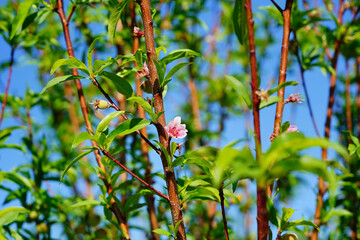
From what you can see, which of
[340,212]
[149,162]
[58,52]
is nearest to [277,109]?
[340,212]

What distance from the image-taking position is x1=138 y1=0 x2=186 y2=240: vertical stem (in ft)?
2.48

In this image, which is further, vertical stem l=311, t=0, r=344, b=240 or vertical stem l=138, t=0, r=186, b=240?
vertical stem l=311, t=0, r=344, b=240

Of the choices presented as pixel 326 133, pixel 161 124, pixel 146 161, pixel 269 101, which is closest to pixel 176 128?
pixel 161 124

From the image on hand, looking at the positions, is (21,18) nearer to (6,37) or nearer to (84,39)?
(6,37)

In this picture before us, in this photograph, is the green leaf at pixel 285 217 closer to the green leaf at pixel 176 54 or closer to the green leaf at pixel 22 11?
the green leaf at pixel 176 54

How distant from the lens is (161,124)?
0.77 metres

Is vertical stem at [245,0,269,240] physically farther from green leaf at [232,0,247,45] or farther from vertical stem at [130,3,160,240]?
vertical stem at [130,3,160,240]

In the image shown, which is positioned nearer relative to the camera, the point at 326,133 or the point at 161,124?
the point at 161,124

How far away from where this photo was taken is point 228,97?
2314mm

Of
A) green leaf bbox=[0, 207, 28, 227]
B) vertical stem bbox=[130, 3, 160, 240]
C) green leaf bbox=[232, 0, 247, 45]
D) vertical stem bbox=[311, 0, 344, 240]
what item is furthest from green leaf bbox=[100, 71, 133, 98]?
vertical stem bbox=[311, 0, 344, 240]

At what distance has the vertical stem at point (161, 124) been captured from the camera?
0.76 m

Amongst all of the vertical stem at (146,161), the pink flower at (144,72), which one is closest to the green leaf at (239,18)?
the pink flower at (144,72)

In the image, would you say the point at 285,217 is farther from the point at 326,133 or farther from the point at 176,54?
the point at 326,133

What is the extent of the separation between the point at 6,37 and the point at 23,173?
0.59 meters
